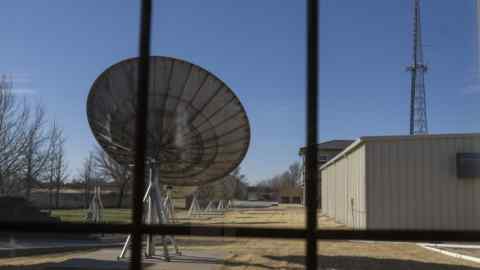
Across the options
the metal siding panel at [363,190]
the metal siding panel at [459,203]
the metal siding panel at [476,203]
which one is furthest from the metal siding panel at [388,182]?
the metal siding panel at [476,203]

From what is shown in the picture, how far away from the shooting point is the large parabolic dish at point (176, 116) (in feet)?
51.6

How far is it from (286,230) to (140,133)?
0.78 m

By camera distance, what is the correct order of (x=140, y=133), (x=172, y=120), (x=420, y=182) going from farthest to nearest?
(x=420, y=182) → (x=172, y=120) → (x=140, y=133)

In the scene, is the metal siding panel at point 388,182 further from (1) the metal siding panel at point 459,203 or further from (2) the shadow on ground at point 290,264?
(2) the shadow on ground at point 290,264

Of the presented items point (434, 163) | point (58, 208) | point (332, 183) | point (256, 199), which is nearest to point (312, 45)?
point (434, 163)

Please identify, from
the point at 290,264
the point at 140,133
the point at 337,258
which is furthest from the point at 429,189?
the point at 140,133

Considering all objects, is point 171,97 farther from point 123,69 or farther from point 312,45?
point 312,45

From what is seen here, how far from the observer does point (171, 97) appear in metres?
15.8

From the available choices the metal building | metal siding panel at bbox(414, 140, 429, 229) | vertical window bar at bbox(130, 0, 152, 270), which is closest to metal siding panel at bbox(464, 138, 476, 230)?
the metal building

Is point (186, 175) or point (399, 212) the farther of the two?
point (399, 212)

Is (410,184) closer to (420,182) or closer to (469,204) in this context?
(420,182)

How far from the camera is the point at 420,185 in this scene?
2283 cm

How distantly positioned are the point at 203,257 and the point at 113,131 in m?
4.84

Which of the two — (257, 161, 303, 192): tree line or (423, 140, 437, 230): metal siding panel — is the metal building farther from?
(257, 161, 303, 192): tree line
